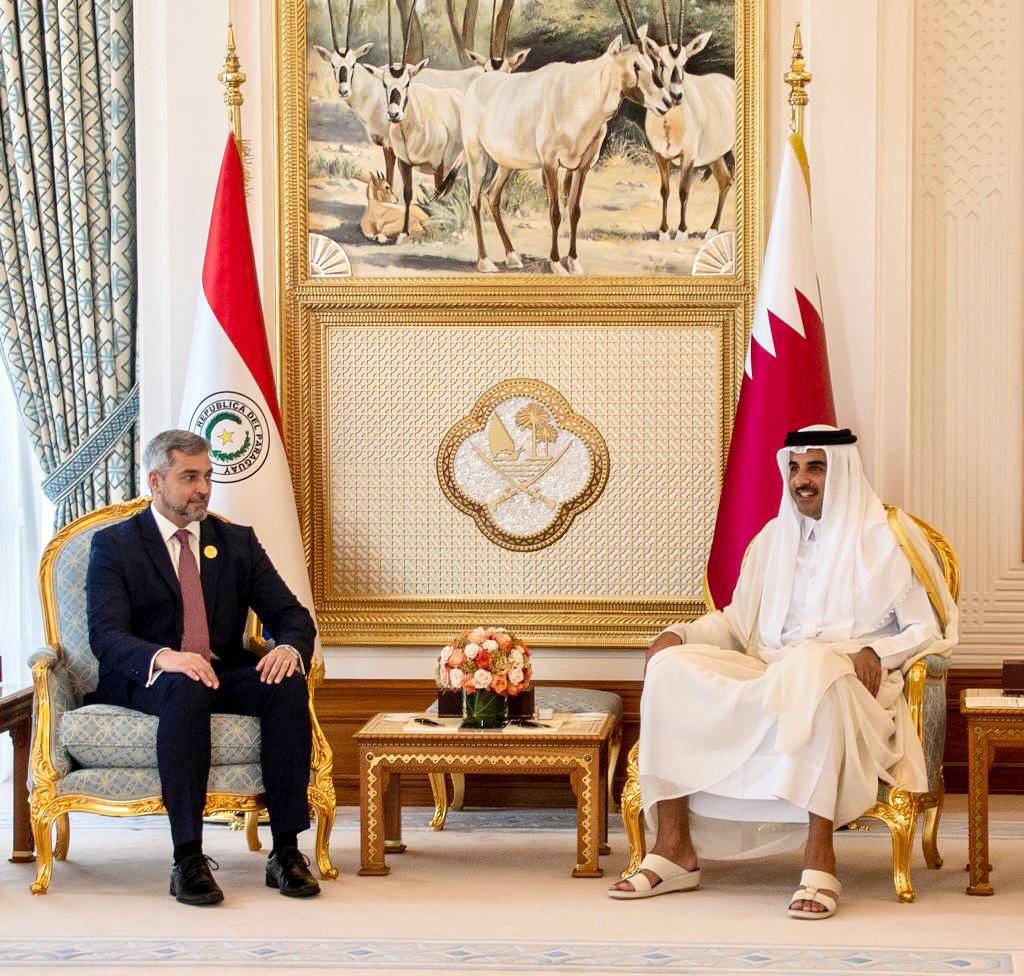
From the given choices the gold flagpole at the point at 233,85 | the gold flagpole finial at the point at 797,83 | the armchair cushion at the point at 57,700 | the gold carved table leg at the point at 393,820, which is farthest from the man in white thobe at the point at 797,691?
the gold flagpole at the point at 233,85

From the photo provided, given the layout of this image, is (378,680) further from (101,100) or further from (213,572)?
(101,100)

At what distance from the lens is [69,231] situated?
6.24 meters

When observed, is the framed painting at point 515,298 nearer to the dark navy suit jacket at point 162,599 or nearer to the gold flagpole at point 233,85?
the gold flagpole at point 233,85

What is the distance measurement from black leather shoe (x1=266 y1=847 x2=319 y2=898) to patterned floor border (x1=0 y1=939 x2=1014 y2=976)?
455 mm

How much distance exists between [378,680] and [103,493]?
1362 millimetres

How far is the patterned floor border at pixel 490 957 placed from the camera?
12.5 feet

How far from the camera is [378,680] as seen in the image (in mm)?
6129

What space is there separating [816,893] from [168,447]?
93.3 inches

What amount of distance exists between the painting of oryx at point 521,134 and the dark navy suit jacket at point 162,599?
157cm

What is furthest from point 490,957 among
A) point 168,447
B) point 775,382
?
point 775,382

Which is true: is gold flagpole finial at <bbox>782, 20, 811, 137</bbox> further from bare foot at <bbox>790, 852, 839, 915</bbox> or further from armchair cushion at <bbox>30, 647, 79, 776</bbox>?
armchair cushion at <bbox>30, 647, 79, 776</bbox>

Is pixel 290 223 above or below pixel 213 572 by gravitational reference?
above

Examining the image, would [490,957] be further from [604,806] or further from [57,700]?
[57,700]

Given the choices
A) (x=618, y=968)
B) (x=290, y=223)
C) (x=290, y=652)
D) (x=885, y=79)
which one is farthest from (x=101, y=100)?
(x=618, y=968)
